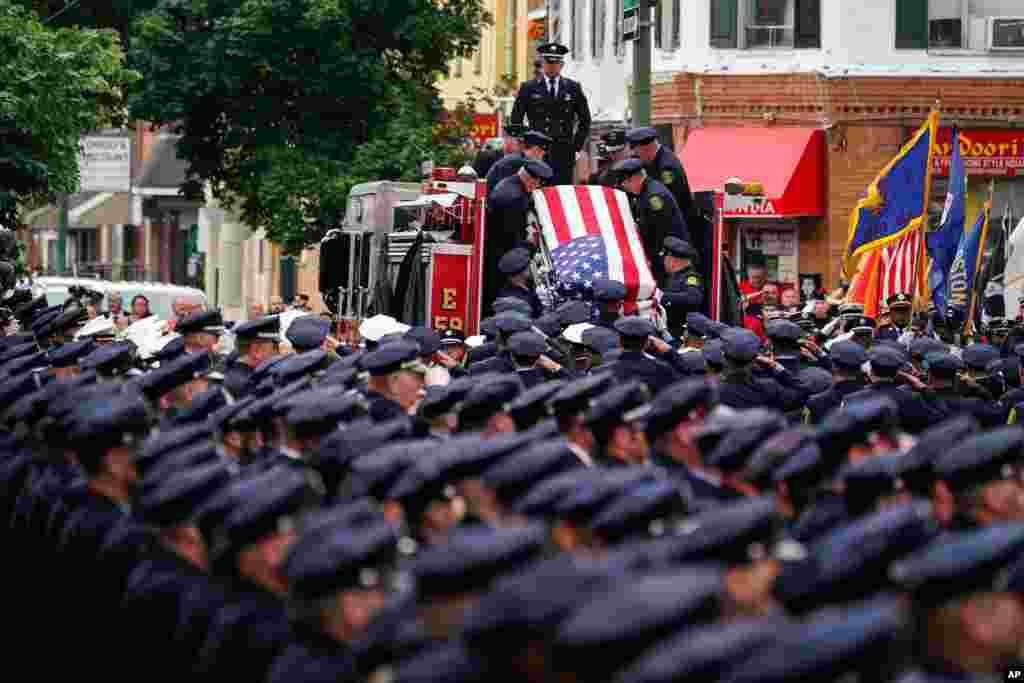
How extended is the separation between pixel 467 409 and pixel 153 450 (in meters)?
1.94

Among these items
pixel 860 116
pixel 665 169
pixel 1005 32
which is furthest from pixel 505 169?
pixel 1005 32

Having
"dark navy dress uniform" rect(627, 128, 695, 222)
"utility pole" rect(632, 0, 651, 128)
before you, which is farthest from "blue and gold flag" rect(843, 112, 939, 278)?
"dark navy dress uniform" rect(627, 128, 695, 222)

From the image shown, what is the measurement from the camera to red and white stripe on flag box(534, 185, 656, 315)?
18.1 m

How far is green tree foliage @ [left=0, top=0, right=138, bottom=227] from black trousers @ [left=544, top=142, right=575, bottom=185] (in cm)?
482

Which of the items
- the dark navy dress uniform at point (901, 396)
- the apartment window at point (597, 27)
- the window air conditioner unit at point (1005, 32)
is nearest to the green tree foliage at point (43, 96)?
the dark navy dress uniform at point (901, 396)

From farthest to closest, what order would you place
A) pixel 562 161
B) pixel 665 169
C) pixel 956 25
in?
1. pixel 956 25
2. pixel 562 161
3. pixel 665 169

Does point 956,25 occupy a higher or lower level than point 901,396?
higher

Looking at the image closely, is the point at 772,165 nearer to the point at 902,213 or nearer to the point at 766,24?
the point at 766,24

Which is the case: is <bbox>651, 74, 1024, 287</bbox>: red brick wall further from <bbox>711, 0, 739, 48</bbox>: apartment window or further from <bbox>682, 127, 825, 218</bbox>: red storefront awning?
<bbox>711, 0, 739, 48</bbox>: apartment window

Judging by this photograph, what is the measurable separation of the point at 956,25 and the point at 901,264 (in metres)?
13.3

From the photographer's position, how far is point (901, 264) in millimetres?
20938

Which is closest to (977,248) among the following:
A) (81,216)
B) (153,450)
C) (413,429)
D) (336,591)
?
(413,429)

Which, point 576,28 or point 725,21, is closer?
point 725,21

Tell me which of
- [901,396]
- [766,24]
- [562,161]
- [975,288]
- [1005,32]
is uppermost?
[766,24]
